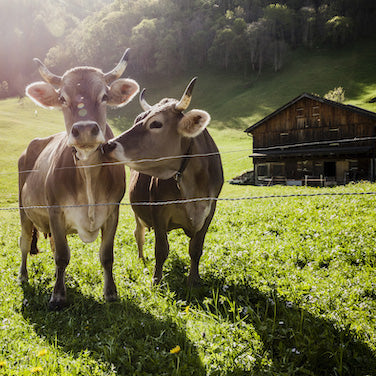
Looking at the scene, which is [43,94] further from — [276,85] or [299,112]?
[276,85]

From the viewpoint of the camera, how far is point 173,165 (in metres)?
3.94

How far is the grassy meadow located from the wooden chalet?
24108 millimetres

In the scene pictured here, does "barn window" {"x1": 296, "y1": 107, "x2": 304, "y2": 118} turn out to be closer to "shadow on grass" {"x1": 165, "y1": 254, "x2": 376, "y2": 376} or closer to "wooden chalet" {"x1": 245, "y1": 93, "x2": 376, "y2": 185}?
"wooden chalet" {"x1": 245, "y1": 93, "x2": 376, "y2": 185}

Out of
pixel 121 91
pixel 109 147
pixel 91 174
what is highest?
pixel 121 91

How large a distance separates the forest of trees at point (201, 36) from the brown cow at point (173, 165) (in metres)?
80.3

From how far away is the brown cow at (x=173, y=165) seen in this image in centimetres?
363

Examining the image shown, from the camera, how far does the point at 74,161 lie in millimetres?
3855

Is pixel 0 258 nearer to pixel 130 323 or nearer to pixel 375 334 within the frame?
pixel 130 323

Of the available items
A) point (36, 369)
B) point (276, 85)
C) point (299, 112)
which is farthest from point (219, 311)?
point (276, 85)

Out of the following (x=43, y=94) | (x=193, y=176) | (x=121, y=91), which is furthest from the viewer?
(x=193, y=176)

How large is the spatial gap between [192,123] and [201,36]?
95291 millimetres

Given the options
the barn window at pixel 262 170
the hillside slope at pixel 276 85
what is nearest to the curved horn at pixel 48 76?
the barn window at pixel 262 170

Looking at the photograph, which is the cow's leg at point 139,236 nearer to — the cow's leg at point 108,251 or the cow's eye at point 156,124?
the cow's leg at point 108,251

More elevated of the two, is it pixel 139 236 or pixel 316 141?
pixel 139 236
